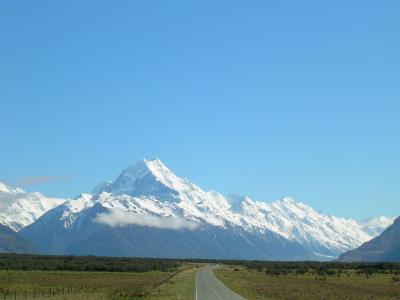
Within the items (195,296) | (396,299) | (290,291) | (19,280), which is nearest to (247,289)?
(290,291)

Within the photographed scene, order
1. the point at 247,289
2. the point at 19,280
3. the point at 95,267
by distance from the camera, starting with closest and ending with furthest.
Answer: the point at 247,289, the point at 19,280, the point at 95,267

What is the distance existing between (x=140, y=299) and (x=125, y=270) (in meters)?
86.9

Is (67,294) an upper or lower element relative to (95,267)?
lower

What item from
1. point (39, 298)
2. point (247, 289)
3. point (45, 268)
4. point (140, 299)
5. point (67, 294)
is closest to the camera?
point (140, 299)

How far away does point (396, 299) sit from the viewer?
209 ft

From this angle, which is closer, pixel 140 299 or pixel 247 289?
pixel 140 299

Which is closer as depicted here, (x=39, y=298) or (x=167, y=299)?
(x=167, y=299)

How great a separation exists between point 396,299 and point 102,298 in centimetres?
2829

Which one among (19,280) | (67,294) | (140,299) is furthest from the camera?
(19,280)

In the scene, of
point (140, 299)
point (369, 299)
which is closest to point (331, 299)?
point (369, 299)

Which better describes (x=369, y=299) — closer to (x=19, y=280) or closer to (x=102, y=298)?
(x=102, y=298)

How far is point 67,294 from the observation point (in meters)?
71.0

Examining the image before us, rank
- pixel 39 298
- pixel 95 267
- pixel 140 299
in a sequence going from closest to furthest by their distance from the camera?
pixel 140 299 → pixel 39 298 → pixel 95 267

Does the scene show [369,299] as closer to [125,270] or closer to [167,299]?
[167,299]
